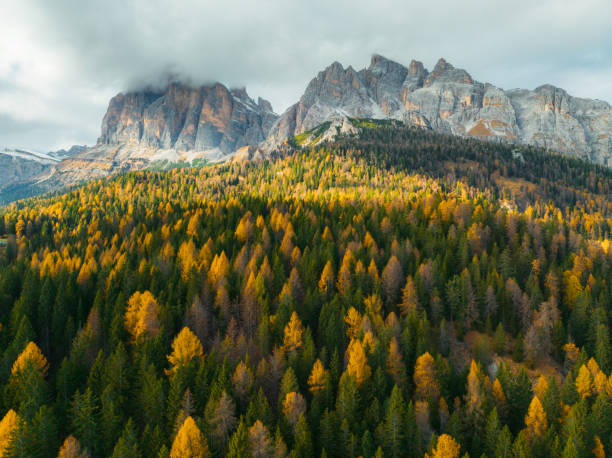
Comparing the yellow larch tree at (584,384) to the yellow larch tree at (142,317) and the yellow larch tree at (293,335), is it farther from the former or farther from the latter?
the yellow larch tree at (142,317)

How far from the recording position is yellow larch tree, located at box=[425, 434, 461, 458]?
32344 mm

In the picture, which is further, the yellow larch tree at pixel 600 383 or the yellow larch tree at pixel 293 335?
the yellow larch tree at pixel 293 335

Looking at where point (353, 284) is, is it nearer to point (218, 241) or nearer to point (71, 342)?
point (218, 241)

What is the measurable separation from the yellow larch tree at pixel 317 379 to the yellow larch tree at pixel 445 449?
1400 centimetres

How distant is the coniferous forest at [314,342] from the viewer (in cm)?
3547

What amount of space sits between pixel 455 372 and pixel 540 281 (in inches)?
1573

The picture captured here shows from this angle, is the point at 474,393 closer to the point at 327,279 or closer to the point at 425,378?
the point at 425,378

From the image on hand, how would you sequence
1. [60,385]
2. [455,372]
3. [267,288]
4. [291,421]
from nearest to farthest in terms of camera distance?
1. [291,421]
2. [60,385]
3. [455,372]
4. [267,288]

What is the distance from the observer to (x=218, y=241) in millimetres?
83188

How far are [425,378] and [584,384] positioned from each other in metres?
20.3

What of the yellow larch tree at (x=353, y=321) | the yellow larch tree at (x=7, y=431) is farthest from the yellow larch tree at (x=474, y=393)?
the yellow larch tree at (x=7, y=431)

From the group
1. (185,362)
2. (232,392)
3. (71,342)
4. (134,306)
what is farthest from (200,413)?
(71,342)

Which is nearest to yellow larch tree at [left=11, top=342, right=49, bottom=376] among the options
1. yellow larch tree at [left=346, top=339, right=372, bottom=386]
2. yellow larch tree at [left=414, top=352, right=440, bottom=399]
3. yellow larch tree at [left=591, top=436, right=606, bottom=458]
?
yellow larch tree at [left=346, top=339, right=372, bottom=386]

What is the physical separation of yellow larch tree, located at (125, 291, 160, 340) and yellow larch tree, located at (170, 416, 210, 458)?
22.6m
